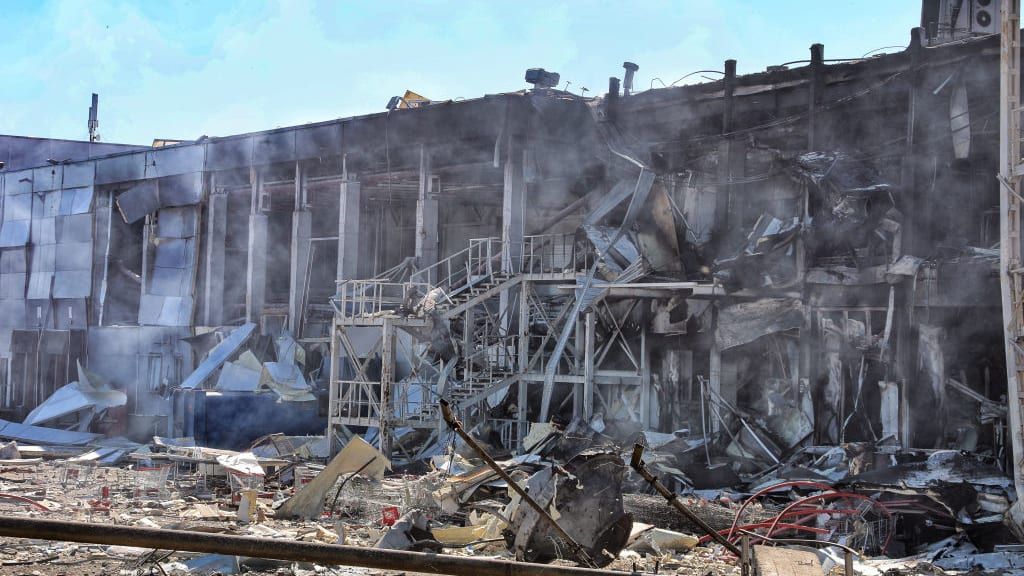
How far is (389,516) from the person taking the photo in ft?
44.4

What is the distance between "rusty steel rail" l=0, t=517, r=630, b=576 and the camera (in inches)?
127

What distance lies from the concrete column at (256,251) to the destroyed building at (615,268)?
0.30 feet

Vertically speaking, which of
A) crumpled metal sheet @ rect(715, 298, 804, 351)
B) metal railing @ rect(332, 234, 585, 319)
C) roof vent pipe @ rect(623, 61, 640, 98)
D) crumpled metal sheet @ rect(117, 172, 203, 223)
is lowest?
crumpled metal sheet @ rect(715, 298, 804, 351)

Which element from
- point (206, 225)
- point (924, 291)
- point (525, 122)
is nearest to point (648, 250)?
point (525, 122)

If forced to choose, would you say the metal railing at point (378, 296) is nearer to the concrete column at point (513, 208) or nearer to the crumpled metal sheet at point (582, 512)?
the concrete column at point (513, 208)

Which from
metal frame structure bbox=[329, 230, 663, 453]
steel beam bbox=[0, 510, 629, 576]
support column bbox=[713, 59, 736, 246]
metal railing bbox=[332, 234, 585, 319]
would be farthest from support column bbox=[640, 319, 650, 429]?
steel beam bbox=[0, 510, 629, 576]

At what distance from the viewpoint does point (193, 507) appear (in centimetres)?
1412

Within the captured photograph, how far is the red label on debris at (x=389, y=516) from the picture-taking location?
13.2 meters

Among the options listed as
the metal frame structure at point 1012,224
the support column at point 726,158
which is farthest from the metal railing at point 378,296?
the metal frame structure at point 1012,224

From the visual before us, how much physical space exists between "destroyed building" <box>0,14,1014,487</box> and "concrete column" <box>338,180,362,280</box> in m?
0.08

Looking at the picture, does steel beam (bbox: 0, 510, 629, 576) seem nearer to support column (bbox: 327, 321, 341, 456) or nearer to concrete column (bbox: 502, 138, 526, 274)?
support column (bbox: 327, 321, 341, 456)

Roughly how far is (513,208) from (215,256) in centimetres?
1114

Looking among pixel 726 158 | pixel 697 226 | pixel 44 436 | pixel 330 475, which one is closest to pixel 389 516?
pixel 330 475

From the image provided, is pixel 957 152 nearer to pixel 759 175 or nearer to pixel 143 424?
pixel 759 175
